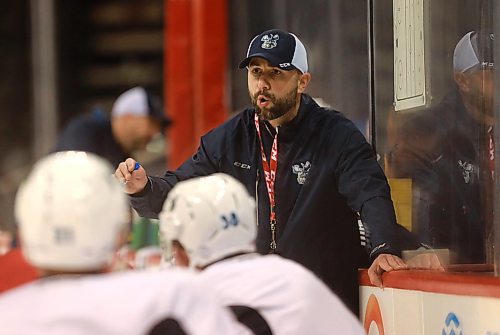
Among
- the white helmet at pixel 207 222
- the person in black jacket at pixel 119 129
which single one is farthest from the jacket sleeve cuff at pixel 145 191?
the person in black jacket at pixel 119 129

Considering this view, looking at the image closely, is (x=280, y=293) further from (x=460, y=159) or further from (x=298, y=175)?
(x=298, y=175)

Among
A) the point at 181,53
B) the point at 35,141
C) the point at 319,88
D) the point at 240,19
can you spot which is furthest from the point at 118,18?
the point at 319,88

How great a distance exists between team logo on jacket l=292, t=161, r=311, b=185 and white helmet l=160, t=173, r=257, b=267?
4.90ft

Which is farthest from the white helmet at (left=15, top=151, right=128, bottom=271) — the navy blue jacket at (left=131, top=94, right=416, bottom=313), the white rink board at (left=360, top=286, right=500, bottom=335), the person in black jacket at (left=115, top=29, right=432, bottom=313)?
the navy blue jacket at (left=131, top=94, right=416, bottom=313)

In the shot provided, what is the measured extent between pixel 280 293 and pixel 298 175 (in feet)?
5.14

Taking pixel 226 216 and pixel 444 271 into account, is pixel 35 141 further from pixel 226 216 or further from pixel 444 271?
pixel 226 216

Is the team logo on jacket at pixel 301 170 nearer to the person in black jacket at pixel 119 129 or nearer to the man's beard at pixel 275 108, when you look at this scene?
the man's beard at pixel 275 108

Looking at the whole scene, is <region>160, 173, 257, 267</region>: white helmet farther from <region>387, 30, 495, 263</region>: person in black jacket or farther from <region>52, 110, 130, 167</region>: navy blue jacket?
<region>52, 110, 130, 167</region>: navy blue jacket

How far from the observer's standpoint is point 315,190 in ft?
16.8

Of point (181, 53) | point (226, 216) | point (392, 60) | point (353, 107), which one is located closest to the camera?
point (226, 216)

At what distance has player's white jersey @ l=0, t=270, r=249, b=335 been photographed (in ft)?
9.26

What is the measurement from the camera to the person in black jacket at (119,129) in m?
8.09

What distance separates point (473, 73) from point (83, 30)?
32.1 ft

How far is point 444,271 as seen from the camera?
4.75 meters
